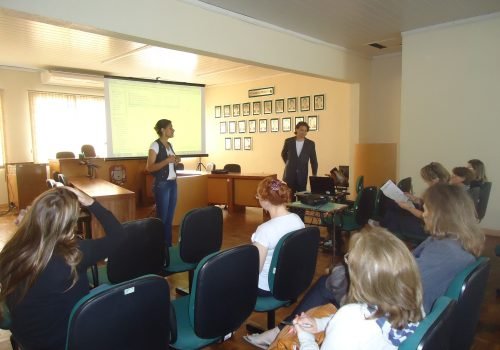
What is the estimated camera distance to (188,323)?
Result: 71.8 inches

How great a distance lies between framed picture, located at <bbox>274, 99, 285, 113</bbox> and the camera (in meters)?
8.31

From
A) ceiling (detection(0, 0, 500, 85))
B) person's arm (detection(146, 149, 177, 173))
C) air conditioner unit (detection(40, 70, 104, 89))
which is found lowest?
person's arm (detection(146, 149, 177, 173))

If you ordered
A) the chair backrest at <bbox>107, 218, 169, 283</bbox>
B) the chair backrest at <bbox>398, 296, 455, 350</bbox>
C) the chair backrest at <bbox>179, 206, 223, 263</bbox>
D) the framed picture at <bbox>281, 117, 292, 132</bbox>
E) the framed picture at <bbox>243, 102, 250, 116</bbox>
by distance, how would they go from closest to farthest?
the chair backrest at <bbox>398, 296, 455, 350</bbox> < the chair backrest at <bbox>107, 218, 169, 283</bbox> < the chair backrest at <bbox>179, 206, 223, 263</bbox> < the framed picture at <bbox>281, 117, 292, 132</bbox> < the framed picture at <bbox>243, 102, 250, 116</bbox>

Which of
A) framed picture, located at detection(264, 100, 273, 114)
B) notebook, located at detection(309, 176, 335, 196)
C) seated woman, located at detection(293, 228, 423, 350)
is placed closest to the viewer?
seated woman, located at detection(293, 228, 423, 350)

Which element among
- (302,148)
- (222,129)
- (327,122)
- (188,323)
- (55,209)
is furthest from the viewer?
(222,129)

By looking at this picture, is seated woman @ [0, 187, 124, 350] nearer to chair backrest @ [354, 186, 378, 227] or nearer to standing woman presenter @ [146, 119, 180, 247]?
standing woman presenter @ [146, 119, 180, 247]

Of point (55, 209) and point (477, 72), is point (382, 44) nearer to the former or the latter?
point (477, 72)

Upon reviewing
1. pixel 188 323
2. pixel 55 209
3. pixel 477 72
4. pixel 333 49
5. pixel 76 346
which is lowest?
pixel 188 323

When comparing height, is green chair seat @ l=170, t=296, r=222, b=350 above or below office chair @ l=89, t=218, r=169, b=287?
below

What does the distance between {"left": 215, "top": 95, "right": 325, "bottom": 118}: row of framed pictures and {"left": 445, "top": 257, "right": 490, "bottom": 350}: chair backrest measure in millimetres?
6415

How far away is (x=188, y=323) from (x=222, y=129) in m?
8.37

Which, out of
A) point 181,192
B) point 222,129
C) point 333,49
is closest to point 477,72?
point 333,49

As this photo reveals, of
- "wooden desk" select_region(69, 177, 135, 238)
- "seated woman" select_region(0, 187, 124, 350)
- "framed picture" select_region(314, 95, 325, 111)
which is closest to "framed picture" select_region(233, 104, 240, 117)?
"framed picture" select_region(314, 95, 325, 111)

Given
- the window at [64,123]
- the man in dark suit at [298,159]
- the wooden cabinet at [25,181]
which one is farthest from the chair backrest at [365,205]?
the window at [64,123]
